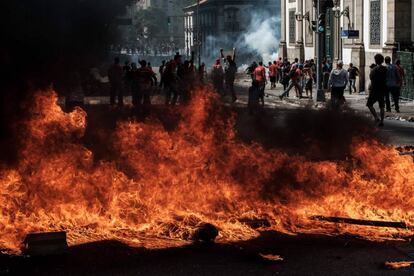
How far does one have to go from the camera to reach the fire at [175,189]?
6762mm

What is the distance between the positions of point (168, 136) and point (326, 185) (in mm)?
2183

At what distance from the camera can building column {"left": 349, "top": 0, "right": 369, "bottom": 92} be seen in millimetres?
27234

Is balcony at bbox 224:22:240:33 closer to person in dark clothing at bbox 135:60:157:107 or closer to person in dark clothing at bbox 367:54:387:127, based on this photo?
person in dark clothing at bbox 135:60:157:107

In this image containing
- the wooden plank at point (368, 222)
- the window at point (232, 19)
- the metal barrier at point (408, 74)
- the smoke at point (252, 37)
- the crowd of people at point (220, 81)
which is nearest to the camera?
the wooden plank at point (368, 222)

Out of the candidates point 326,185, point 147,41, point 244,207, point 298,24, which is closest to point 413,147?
point 326,185

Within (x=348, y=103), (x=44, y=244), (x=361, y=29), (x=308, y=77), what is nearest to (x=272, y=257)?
(x=44, y=244)

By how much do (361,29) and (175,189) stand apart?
21724 millimetres

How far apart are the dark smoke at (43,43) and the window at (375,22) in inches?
682

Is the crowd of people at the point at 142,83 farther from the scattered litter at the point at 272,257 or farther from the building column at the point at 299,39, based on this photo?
the building column at the point at 299,39

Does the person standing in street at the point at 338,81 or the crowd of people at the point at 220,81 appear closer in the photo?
the crowd of people at the point at 220,81

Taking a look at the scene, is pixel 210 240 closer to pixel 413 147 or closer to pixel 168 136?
pixel 168 136

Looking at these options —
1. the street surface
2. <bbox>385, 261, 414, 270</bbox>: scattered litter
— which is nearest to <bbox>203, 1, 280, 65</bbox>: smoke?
the street surface

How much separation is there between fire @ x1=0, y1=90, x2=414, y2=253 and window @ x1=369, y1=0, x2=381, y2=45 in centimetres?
1830

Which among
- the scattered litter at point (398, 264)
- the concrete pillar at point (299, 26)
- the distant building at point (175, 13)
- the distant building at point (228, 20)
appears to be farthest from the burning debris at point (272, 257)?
the distant building at point (175, 13)
